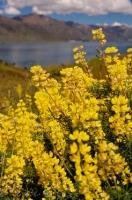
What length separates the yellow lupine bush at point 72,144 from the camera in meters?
4.17

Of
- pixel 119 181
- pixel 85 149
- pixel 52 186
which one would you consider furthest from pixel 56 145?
pixel 85 149

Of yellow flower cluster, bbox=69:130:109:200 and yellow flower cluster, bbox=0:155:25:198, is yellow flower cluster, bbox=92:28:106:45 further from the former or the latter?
yellow flower cluster, bbox=69:130:109:200

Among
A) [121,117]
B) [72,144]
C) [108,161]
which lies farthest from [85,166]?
[121,117]

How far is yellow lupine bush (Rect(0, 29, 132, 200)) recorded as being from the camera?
417 centimetres

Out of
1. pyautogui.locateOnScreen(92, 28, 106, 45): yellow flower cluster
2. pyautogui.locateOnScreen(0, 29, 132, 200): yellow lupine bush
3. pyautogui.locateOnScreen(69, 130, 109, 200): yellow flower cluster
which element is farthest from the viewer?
pyautogui.locateOnScreen(92, 28, 106, 45): yellow flower cluster

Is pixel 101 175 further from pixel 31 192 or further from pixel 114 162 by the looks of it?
pixel 31 192

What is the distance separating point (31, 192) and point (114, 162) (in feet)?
6.17

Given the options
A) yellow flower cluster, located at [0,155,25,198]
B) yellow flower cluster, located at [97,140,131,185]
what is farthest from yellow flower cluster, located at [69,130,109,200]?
yellow flower cluster, located at [0,155,25,198]

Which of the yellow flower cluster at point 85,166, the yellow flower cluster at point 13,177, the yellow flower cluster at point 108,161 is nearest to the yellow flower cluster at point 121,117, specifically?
the yellow flower cluster at point 108,161

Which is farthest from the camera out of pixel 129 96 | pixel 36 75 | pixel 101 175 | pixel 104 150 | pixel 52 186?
pixel 129 96

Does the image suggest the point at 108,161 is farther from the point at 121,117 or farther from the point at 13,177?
the point at 13,177

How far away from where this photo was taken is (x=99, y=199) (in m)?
4.30

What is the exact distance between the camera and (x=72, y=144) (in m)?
3.95

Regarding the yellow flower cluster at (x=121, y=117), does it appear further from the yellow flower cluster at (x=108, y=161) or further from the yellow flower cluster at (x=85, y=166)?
the yellow flower cluster at (x=85, y=166)
